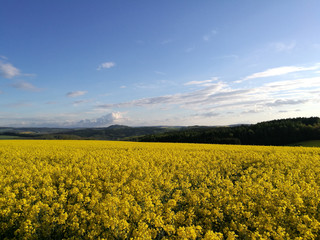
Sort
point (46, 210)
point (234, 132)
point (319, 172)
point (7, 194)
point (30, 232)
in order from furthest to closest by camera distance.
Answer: point (234, 132) < point (319, 172) < point (7, 194) < point (46, 210) < point (30, 232)

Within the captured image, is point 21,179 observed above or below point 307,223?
above

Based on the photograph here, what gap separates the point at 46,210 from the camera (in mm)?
6000

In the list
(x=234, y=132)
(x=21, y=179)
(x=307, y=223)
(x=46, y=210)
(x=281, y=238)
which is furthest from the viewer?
(x=234, y=132)

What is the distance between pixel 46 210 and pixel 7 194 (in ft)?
8.07

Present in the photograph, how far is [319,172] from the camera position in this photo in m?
11.8

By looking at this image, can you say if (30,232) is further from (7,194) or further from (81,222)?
(7,194)

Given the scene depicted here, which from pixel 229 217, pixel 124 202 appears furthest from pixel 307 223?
pixel 124 202

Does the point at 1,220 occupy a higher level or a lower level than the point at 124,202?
lower

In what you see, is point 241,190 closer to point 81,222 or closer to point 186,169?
point 186,169

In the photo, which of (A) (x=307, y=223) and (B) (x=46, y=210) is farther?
(B) (x=46, y=210)

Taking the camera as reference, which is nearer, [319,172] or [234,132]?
[319,172]

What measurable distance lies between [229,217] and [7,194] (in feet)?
27.8

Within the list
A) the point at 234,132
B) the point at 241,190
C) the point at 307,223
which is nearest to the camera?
the point at 307,223

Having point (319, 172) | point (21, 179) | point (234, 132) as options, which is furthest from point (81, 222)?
point (234, 132)
